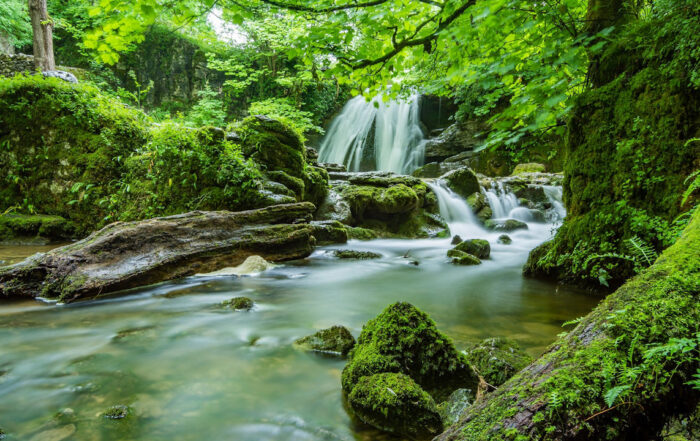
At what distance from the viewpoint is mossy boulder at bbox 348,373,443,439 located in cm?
190

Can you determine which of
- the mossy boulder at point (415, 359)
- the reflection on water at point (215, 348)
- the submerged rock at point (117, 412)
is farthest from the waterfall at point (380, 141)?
the submerged rock at point (117, 412)

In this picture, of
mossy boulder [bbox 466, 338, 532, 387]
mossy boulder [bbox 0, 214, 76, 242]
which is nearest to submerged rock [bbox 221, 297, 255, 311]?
mossy boulder [bbox 466, 338, 532, 387]

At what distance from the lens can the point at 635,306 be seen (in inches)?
45.8

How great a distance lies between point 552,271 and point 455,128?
15756 millimetres

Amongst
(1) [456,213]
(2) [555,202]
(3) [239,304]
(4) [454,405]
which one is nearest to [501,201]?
(2) [555,202]

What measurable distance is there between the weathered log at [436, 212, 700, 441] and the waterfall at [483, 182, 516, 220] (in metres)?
12.0

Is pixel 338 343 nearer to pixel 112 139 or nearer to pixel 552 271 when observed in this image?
pixel 552 271

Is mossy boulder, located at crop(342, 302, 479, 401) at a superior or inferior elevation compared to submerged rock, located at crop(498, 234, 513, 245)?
superior

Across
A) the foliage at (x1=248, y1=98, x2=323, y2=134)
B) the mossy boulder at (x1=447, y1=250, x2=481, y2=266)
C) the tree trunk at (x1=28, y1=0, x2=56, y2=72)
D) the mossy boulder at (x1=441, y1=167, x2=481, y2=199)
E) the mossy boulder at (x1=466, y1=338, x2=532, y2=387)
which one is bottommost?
the mossy boulder at (x1=447, y1=250, x2=481, y2=266)

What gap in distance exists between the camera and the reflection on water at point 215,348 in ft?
6.73

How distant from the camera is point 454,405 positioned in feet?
6.91

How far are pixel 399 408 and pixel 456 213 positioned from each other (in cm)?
1075

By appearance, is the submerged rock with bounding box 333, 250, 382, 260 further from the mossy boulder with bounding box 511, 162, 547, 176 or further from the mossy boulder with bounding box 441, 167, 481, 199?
the mossy boulder with bounding box 511, 162, 547, 176

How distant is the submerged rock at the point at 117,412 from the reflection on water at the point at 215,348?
0.04m
